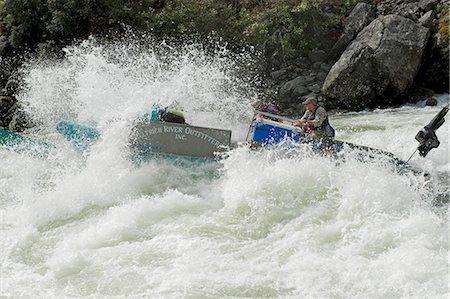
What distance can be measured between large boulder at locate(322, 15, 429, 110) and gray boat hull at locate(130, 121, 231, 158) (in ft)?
23.6

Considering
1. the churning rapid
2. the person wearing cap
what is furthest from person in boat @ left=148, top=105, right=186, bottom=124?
the person wearing cap

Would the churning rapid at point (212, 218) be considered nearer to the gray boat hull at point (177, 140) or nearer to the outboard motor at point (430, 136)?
the gray boat hull at point (177, 140)

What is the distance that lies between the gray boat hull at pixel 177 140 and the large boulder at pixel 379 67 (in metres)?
7.20

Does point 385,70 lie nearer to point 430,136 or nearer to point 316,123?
point 430,136

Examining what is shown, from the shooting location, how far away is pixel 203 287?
5.88 m

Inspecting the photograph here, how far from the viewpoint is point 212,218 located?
780 cm

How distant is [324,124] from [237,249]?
350 centimetres

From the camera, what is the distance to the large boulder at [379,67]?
49.3 ft

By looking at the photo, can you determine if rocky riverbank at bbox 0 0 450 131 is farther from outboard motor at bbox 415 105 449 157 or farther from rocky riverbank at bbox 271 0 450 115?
outboard motor at bbox 415 105 449 157

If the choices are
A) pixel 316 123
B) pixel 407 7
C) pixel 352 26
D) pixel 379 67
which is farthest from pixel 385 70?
pixel 316 123

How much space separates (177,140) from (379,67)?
8062 mm

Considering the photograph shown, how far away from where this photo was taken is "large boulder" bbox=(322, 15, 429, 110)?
1503 centimetres

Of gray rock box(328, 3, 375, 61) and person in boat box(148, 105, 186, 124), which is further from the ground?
gray rock box(328, 3, 375, 61)

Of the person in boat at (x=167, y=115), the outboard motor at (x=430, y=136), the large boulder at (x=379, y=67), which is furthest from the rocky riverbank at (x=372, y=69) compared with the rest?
the person in boat at (x=167, y=115)
